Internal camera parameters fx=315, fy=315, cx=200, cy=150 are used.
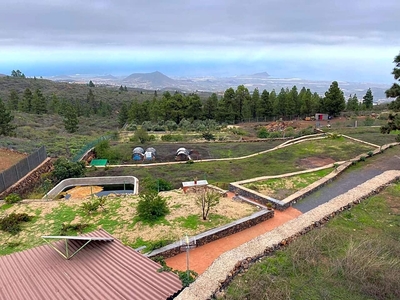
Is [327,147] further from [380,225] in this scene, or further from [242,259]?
[242,259]

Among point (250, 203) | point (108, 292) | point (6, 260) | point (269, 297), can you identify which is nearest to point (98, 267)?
point (108, 292)

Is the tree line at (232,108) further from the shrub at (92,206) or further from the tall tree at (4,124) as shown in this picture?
the shrub at (92,206)

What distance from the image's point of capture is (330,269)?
7555 millimetres

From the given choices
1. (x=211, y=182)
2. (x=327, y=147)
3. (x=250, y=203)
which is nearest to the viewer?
(x=250, y=203)

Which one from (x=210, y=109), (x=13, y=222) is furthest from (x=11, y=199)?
(x=210, y=109)

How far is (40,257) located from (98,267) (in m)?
1.37

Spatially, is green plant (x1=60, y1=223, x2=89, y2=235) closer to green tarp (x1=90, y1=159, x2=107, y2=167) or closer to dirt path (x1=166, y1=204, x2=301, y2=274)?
dirt path (x1=166, y1=204, x2=301, y2=274)

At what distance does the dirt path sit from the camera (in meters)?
9.34

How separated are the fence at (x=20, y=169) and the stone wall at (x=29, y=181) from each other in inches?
7.7

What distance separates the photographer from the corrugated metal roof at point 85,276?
5.43m

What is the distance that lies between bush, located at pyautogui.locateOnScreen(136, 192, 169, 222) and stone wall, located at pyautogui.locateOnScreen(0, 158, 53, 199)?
806cm

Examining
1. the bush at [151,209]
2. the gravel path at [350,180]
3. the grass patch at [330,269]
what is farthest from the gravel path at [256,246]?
the bush at [151,209]

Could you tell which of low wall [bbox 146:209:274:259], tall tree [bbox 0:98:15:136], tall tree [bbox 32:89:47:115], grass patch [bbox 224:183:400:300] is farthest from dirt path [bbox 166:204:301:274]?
tall tree [bbox 32:89:47:115]

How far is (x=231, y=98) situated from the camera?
4666 centimetres
